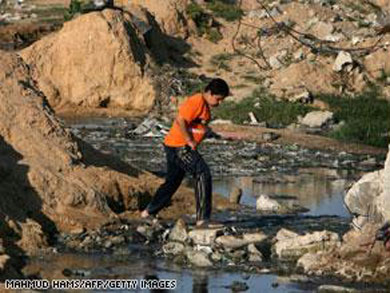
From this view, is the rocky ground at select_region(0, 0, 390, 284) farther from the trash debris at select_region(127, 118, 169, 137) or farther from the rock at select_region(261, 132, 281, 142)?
the trash debris at select_region(127, 118, 169, 137)

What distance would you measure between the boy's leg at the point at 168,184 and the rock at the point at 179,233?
0.67 meters

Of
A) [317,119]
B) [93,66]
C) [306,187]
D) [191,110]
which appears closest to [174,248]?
[191,110]

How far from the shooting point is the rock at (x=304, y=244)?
13.1 meters

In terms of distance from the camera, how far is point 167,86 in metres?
30.8

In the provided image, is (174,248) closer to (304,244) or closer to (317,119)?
(304,244)

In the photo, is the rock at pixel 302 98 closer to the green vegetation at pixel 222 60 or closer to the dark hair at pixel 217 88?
the green vegetation at pixel 222 60

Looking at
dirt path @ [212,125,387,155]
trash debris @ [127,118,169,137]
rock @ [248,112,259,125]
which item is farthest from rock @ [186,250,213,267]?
rock @ [248,112,259,125]

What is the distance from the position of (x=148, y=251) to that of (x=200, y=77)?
19387mm

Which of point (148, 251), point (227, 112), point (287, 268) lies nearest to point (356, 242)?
point (287, 268)

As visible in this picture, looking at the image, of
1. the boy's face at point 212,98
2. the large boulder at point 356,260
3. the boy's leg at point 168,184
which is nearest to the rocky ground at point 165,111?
the large boulder at point 356,260

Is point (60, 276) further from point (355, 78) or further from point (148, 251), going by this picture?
point (355, 78)

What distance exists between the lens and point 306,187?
20.0 m

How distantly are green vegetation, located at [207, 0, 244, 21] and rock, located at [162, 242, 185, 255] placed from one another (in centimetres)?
2523

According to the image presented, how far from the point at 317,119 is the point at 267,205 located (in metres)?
11.9
